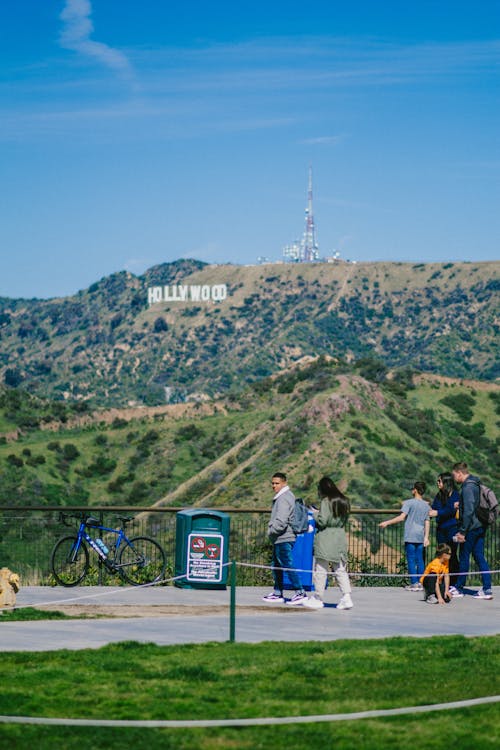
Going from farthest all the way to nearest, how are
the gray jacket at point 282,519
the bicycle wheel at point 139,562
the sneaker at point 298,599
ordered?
the bicycle wheel at point 139,562
the sneaker at point 298,599
the gray jacket at point 282,519

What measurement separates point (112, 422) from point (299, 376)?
54.8ft

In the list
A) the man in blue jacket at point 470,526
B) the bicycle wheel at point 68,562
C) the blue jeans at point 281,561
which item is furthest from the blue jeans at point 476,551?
the bicycle wheel at point 68,562

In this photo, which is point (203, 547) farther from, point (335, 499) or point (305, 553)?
point (335, 499)

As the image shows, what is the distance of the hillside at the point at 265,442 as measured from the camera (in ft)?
189

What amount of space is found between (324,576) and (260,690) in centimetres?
646

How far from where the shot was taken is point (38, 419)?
90.0 metres

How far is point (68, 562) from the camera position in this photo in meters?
18.8

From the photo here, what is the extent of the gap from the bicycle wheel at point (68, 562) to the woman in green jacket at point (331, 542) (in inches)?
148

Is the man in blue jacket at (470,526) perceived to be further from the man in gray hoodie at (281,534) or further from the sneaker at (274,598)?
the sneaker at (274,598)

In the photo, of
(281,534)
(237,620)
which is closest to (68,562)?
(281,534)

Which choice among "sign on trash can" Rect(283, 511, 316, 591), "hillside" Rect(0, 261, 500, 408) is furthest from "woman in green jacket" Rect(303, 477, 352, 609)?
"hillside" Rect(0, 261, 500, 408)

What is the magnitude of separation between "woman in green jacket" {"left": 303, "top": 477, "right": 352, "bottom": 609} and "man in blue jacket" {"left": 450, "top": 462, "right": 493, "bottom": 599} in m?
2.11

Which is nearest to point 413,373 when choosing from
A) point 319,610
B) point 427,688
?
point 319,610

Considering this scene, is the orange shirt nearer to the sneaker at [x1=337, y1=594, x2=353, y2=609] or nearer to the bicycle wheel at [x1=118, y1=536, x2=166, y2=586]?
the sneaker at [x1=337, y1=594, x2=353, y2=609]
